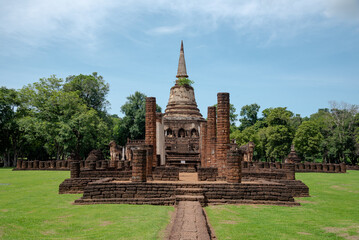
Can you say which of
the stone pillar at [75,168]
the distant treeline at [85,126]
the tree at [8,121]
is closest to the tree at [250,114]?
the distant treeline at [85,126]

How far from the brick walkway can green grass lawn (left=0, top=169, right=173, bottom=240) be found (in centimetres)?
40

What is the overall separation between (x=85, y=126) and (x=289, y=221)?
2685 centimetres

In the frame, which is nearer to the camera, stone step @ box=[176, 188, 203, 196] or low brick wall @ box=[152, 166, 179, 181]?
stone step @ box=[176, 188, 203, 196]

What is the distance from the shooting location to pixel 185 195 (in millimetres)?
10961

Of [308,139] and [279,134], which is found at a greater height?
[279,134]

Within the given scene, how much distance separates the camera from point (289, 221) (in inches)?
321

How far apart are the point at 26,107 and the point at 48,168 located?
33.0 ft

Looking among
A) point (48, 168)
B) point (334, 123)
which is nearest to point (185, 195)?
point (48, 168)

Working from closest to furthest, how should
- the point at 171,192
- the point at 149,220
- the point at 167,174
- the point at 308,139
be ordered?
the point at 149,220 < the point at 171,192 < the point at 167,174 < the point at 308,139

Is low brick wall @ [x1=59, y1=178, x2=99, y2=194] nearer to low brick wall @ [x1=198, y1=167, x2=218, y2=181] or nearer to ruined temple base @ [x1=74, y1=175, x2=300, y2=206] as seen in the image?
ruined temple base @ [x1=74, y1=175, x2=300, y2=206]

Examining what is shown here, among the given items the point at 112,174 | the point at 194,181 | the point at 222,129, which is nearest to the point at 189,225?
the point at 194,181

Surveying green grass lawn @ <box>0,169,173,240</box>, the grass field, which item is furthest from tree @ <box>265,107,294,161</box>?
green grass lawn @ <box>0,169,173,240</box>

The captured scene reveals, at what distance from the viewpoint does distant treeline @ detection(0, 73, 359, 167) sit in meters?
32.4

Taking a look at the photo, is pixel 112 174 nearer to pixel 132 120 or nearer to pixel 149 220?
pixel 149 220
